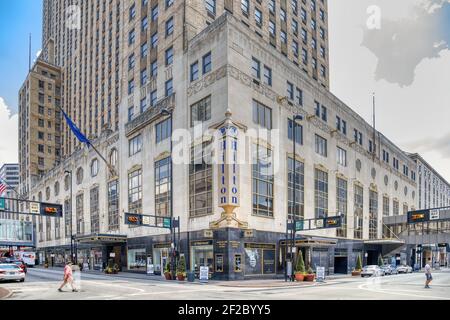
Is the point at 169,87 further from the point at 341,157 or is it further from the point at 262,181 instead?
the point at 341,157

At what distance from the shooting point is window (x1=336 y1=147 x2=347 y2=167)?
57322mm

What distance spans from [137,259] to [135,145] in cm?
1388

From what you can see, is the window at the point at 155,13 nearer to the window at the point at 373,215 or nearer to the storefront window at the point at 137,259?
the storefront window at the point at 137,259

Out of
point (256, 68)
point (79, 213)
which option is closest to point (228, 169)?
point (256, 68)

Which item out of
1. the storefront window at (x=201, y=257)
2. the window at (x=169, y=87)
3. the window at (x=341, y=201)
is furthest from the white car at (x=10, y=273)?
the window at (x=341, y=201)

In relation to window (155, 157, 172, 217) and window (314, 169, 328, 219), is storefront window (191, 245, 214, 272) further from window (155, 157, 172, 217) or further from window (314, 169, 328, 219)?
window (314, 169, 328, 219)

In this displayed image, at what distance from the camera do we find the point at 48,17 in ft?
423

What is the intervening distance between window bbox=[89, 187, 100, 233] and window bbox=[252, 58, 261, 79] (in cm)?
3309

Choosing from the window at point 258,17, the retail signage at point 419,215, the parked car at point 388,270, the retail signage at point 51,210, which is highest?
the window at point 258,17

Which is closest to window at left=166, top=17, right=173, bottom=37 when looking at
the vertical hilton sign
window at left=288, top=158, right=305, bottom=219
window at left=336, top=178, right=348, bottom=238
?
the vertical hilton sign

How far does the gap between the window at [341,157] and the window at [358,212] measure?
216 inches

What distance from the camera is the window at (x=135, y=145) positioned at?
50.9 m

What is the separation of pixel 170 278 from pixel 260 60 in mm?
→ 22812
